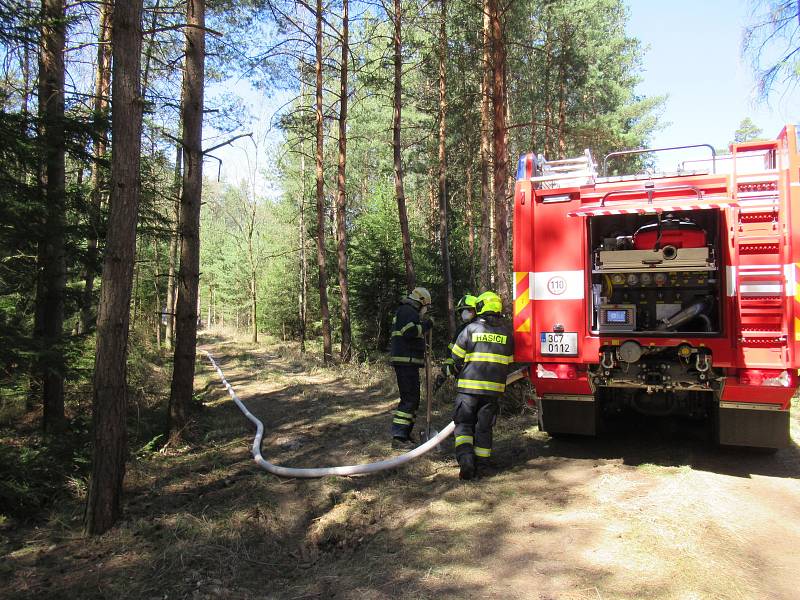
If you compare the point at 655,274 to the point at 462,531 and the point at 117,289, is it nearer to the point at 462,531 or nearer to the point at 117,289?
the point at 462,531

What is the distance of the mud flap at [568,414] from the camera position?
18.2 feet

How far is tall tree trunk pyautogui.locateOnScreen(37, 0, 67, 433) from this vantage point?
7104 millimetres

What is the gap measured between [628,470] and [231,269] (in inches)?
1781

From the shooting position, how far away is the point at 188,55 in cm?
812

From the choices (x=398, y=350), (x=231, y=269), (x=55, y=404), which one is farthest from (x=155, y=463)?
(x=231, y=269)

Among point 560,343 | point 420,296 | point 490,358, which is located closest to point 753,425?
point 560,343

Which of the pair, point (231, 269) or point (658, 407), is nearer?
point (658, 407)

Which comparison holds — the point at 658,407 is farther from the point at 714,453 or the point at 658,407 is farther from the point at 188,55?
the point at 188,55

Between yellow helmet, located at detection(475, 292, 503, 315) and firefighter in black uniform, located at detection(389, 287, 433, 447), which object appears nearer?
yellow helmet, located at detection(475, 292, 503, 315)

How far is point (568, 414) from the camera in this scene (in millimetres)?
5652

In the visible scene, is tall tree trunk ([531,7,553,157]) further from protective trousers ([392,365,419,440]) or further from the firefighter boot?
the firefighter boot

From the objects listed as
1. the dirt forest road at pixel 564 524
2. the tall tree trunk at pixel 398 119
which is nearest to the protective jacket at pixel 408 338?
the dirt forest road at pixel 564 524

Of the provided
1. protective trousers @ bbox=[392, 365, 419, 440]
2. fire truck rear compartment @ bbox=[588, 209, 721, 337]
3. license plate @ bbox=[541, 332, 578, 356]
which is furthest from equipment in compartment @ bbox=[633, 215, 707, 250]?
protective trousers @ bbox=[392, 365, 419, 440]

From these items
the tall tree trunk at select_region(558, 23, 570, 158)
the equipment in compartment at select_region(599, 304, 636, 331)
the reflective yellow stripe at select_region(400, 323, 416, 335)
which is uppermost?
the tall tree trunk at select_region(558, 23, 570, 158)
